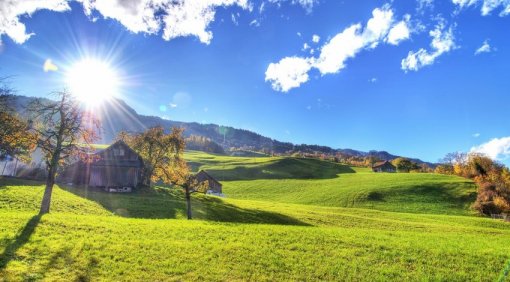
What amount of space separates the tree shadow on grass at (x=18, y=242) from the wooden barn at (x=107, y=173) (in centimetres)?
4186

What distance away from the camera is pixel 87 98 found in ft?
114

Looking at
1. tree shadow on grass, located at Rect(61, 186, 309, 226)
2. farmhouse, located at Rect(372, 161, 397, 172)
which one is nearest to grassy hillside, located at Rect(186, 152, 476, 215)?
tree shadow on grass, located at Rect(61, 186, 309, 226)

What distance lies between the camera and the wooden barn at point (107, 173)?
66.2 m

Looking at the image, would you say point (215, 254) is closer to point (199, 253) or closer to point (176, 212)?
point (199, 253)

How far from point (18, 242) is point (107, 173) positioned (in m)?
49.6

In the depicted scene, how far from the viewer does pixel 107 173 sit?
6694 cm

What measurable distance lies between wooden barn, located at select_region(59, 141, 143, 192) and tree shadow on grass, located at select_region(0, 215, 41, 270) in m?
41.9

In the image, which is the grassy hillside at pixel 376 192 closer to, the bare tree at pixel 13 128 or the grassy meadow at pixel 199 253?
the grassy meadow at pixel 199 253

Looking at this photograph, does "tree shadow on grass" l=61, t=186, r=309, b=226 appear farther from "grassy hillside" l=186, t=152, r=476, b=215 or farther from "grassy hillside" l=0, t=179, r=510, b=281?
"grassy hillside" l=186, t=152, r=476, b=215

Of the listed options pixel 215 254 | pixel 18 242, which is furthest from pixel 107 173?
pixel 215 254

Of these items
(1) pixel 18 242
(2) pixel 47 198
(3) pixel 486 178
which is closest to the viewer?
(1) pixel 18 242

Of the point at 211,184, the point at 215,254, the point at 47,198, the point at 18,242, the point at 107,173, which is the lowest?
the point at 215,254

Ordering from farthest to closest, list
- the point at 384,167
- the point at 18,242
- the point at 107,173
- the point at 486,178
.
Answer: the point at 384,167 → the point at 486,178 → the point at 107,173 → the point at 18,242

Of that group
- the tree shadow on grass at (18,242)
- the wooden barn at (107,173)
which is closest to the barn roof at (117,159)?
the wooden barn at (107,173)
